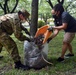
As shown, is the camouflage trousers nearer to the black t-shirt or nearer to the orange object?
the orange object

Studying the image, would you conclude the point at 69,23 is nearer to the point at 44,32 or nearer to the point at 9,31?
the point at 44,32

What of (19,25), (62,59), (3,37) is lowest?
(62,59)

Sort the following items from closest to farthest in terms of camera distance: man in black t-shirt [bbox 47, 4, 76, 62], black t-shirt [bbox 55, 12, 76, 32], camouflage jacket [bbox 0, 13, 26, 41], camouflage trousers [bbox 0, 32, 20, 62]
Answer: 1. camouflage jacket [bbox 0, 13, 26, 41]
2. camouflage trousers [bbox 0, 32, 20, 62]
3. man in black t-shirt [bbox 47, 4, 76, 62]
4. black t-shirt [bbox 55, 12, 76, 32]

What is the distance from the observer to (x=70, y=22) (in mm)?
6137

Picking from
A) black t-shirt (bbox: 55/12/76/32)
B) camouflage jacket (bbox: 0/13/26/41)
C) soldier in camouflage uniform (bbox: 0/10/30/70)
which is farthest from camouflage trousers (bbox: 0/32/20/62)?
black t-shirt (bbox: 55/12/76/32)

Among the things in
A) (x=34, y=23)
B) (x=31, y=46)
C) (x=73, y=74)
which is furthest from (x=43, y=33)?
(x=34, y=23)

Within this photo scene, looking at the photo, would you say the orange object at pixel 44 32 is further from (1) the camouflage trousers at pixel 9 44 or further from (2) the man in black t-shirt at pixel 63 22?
(1) the camouflage trousers at pixel 9 44

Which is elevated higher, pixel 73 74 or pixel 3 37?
pixel 3 37

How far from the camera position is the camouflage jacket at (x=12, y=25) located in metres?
5.25

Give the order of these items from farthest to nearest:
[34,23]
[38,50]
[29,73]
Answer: [34,23]
[38,50]
[29,73]

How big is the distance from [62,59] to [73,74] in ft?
3.74

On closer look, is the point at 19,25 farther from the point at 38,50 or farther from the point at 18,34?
the point at 38,50

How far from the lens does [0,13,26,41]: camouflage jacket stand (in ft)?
17.2

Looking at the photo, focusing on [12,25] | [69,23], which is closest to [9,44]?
[12,25]
